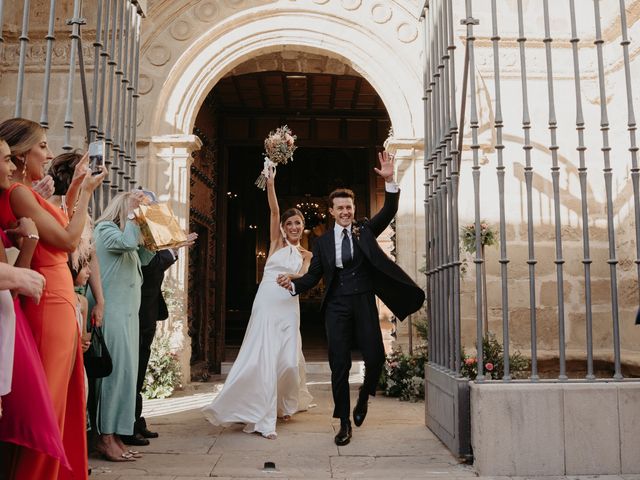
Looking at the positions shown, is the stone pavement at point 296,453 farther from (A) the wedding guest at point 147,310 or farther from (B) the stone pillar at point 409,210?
(B) the stone pillar at point 409,210

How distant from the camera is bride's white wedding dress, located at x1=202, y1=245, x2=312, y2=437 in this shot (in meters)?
5.38

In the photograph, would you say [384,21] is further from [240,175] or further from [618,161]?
[240,175]

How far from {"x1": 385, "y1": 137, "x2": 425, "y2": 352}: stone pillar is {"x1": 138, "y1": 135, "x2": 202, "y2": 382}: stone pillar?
9.40 ft

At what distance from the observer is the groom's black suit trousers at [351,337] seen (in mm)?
5090

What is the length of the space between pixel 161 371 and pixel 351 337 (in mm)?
3571

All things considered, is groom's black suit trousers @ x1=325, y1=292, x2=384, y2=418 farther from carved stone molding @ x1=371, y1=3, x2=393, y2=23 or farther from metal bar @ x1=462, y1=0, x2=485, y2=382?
carved stone molding @ x1=371, y1=3, x2=393, y2=23

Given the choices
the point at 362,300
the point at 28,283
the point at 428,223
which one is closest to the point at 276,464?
the point at 362,300

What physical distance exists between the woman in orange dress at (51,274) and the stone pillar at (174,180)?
17.1 feet

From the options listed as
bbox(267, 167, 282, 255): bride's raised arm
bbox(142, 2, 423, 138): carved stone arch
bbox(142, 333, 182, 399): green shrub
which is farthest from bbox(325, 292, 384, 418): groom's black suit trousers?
bbox(142, 2, 423, 138): carved stone arch

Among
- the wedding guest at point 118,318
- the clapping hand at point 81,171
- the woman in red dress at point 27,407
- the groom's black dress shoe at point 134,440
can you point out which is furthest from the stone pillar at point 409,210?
the woman in red dress at point 27,407

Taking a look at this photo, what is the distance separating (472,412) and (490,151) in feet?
16.4

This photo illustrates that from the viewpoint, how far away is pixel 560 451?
404cm

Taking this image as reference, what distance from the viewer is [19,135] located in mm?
2998

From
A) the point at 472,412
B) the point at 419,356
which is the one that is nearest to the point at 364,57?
the point at 419,356
